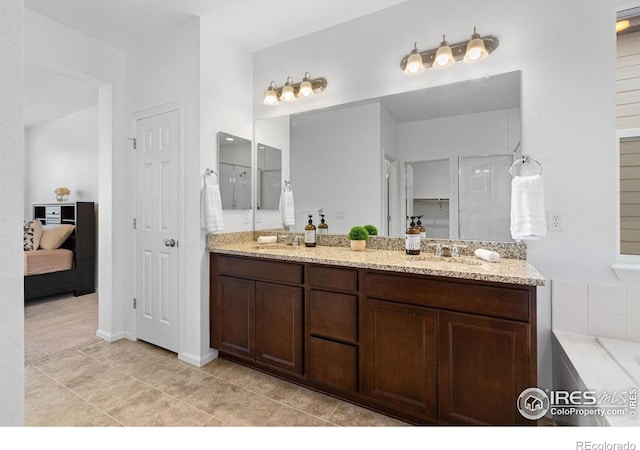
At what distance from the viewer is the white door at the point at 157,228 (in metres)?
2.60

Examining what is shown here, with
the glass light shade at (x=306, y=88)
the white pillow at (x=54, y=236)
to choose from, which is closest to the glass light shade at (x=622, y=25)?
the glass light shade at (x=306, y=88)

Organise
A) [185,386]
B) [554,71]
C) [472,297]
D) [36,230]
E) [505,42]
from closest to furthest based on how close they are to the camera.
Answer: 1. [472,297]
2. [554,71]
3. [505,42]
4. [185,386]
5. [36,230]

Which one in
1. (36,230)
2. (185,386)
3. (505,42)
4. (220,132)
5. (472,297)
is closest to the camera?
(472,297)

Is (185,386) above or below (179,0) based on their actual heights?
below

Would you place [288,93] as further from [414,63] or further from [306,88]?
[414,63]

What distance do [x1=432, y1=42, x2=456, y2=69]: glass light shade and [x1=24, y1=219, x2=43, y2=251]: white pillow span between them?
17.7 feet

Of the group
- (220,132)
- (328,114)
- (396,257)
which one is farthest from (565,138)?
(220,132)

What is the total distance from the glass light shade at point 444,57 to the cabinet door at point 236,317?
1981mm

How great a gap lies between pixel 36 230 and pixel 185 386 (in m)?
3.92

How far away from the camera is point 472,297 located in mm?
1525

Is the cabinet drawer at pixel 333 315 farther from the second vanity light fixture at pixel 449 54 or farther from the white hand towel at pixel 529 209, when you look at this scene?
the second vanity light fixture at pixel 449 54

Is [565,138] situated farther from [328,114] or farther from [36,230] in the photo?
[36,230]

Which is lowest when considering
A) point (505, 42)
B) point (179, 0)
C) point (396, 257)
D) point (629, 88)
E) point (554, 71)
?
point (396, 257)

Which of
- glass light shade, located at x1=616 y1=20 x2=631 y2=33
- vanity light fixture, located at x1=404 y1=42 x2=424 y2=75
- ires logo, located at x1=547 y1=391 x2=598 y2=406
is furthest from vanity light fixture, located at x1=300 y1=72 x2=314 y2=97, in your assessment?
ires logo, located at x1=547 y1=391 x2=598 y2=406
